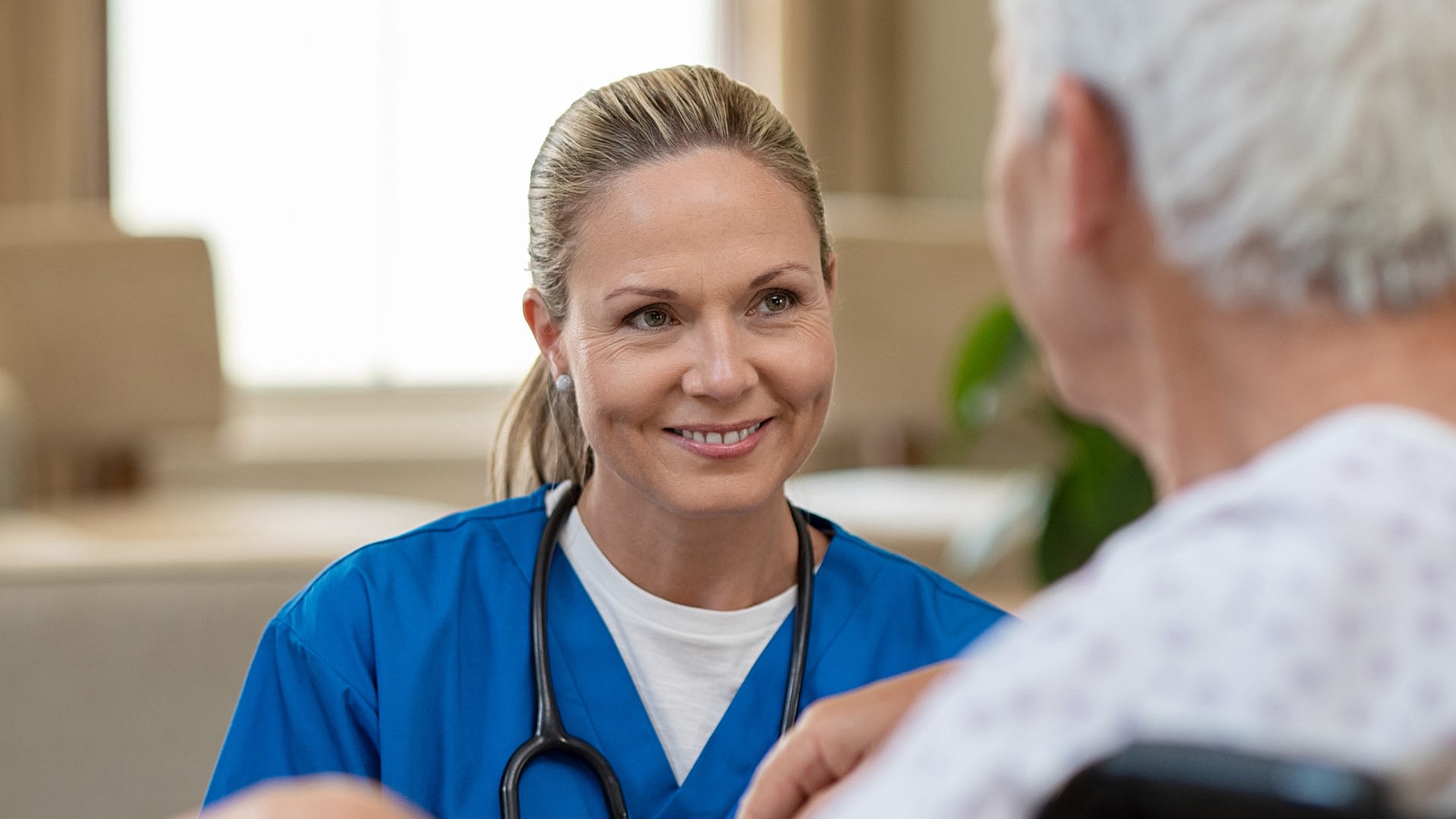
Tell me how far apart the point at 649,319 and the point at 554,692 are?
1.05 ft

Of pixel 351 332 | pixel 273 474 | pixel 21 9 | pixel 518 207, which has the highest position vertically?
pixel 21 9

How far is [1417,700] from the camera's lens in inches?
23.5

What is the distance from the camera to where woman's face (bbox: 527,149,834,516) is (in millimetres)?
1342

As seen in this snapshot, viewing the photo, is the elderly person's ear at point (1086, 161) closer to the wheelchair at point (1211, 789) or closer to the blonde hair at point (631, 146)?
the wheelchair at point (1211, 789)

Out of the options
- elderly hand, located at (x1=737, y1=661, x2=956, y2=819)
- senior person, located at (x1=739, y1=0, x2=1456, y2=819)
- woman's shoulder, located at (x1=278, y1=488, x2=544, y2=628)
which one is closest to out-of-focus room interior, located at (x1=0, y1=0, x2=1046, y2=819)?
woman's shoulder, located at (x1=278, y1=488, x2=544, y2=628)

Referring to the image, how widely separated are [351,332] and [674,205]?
363 cm

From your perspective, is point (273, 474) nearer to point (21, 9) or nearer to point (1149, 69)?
point (21, 9)

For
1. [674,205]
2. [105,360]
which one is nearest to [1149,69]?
[674,205]

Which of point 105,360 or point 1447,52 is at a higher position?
point 1447,52

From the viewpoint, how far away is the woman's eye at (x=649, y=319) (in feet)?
4.50

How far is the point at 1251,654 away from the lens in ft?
1.93

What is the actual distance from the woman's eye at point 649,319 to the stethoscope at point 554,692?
0.19 m

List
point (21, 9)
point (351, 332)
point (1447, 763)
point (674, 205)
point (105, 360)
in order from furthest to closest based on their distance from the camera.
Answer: point (351, 332)
point (21, 9)
point (105, 360)
point (674, 205)
point (1447, 763)

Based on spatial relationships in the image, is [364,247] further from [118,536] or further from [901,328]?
[118,536]
